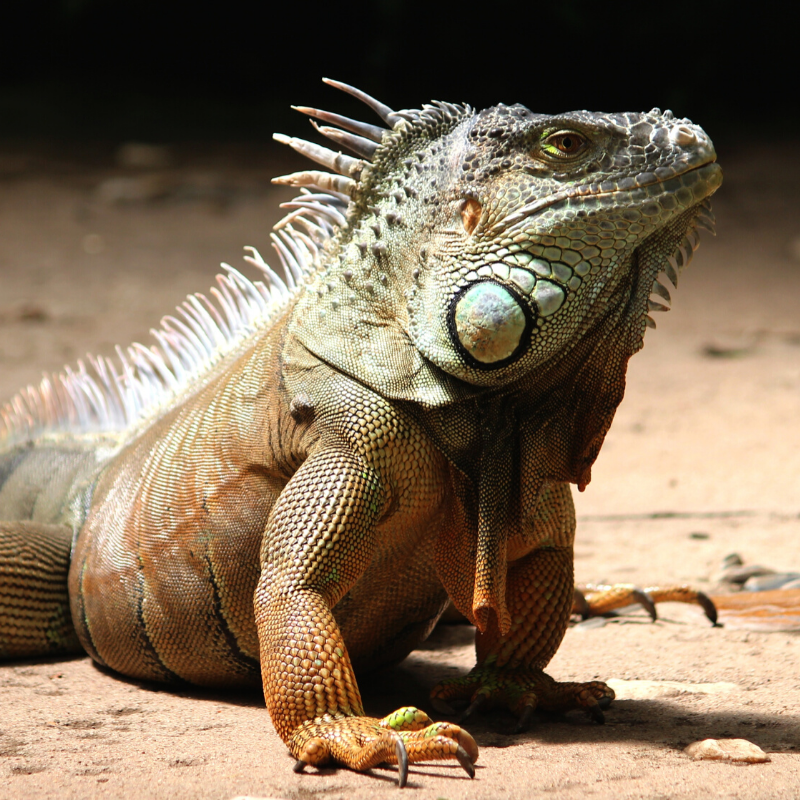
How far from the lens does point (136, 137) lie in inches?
760

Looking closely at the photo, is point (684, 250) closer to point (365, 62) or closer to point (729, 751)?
point (729, 751)

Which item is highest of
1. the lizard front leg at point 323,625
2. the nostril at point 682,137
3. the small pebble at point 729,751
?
the nostril at point 682,137

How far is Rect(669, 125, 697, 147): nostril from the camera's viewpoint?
11.2ft

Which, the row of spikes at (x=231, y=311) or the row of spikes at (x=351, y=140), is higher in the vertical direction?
the row of spikes at (x=351, y=140)

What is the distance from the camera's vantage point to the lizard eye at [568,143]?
3.46m

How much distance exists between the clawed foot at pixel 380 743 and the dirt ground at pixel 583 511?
6cm

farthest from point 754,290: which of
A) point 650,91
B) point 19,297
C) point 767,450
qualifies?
point 19,297

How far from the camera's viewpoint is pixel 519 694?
158 inches

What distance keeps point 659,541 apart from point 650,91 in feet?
48.7

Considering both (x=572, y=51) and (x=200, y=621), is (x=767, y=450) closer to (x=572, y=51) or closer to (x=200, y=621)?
(x=200, y=621)

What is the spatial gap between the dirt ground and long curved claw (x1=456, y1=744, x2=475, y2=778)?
4 cm

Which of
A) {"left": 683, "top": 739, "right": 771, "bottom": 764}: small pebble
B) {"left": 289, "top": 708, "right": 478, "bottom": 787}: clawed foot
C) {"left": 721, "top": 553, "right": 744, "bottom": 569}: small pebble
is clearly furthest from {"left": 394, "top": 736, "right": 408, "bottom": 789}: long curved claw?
{"left": 721, "top": 553, "right": 744, "bottom": 569}: small pebble

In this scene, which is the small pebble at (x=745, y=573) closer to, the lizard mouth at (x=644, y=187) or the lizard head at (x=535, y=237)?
the lizard head at (x=535, y=237)

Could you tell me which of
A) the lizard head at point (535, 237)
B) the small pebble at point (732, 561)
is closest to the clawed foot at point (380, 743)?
the lizard head at point (535, 237)
